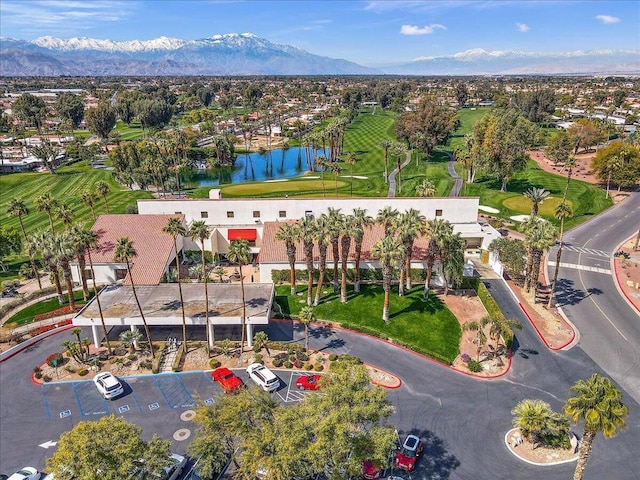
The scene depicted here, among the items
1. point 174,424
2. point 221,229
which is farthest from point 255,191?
point 174,424

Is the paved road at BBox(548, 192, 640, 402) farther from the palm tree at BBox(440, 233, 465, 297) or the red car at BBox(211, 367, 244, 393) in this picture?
the red car at BBox(211, 367, 244, 393)

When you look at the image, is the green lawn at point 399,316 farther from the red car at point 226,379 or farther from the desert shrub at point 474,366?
the red car at point 226,379

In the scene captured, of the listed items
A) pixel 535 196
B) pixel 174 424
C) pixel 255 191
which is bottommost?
pixel 174 424

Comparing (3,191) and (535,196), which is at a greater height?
(535,196)

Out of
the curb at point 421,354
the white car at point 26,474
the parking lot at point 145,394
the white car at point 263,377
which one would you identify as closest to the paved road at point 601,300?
the curb at point 421,354

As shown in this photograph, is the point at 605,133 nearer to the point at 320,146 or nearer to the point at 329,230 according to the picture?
the point at 320,146
